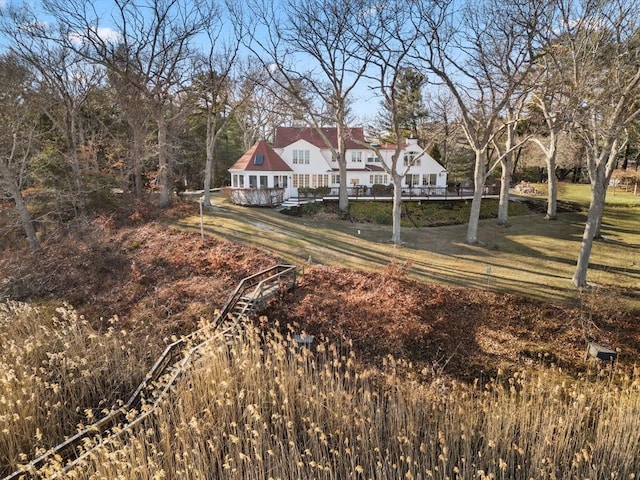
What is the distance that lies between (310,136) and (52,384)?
96.6 ft

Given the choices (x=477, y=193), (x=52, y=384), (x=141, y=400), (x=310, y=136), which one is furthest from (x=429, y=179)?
(x=52, y=384)

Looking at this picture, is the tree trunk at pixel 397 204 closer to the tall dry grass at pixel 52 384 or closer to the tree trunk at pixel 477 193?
the tree trunk at pixel 477 193

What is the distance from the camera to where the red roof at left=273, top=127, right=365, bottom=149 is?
32.0m

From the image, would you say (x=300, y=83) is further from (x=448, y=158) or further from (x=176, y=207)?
(x=448, y=158)

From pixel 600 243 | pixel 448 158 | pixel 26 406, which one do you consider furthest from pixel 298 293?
pixel 448 158

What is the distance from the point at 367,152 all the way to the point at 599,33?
21209mm

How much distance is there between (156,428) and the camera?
612 cm

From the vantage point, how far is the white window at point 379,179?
32.3 m

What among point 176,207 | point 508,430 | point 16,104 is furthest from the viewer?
point 176,207

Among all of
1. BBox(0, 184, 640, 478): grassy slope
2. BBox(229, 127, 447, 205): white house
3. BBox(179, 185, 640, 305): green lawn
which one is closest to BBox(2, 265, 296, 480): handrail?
BBox(0, 184, 640, 478): grassy slope

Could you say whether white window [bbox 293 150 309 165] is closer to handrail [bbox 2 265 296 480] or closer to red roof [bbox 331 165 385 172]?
red roof [bbox 331 165 385 172]

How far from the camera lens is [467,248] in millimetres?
17641

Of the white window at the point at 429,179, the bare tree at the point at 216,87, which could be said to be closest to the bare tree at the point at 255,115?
the bare tree at the point at 216,87

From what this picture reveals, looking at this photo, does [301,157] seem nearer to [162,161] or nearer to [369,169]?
[369,169]
